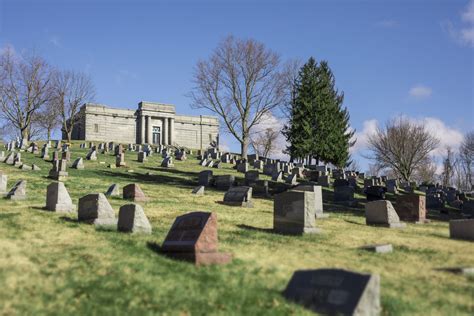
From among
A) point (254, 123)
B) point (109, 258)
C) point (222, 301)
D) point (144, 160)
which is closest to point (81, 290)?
point (109, 258)

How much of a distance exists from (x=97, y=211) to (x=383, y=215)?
8450 millimetres

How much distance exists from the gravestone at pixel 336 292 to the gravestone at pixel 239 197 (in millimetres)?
10560

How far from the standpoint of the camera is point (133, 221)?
1048 cm

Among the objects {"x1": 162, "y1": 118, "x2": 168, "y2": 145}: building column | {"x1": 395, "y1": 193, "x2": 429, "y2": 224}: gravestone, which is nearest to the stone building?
{"x1": 162, "y1": 118, "x2": 168, "y2": 145}: building column

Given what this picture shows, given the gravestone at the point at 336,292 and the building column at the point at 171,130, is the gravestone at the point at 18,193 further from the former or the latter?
the building column at the point at 171,130

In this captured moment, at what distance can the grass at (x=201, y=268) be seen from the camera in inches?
253

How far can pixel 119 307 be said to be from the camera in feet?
20.5

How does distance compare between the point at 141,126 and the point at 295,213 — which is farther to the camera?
the point at 141,126

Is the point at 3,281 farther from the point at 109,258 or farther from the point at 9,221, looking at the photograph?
the point at 9,221

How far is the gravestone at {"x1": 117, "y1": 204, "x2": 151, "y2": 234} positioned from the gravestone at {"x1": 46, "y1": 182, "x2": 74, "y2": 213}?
3132 mm

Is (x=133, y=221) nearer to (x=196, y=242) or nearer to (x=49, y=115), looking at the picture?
(x=196, y=242)

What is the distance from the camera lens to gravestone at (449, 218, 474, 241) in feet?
40.2

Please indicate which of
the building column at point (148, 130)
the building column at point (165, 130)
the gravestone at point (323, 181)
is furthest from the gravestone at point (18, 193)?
the building column at point (165, 130)

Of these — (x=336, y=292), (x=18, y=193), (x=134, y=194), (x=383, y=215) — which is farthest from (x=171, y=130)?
(x=336, y=292)
